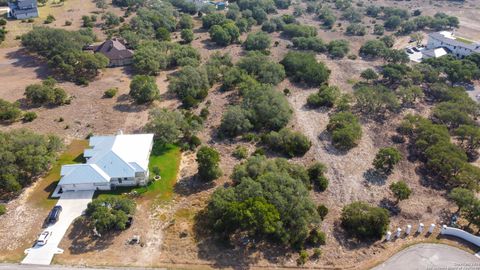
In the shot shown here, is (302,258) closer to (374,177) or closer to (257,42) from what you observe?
(374,177)

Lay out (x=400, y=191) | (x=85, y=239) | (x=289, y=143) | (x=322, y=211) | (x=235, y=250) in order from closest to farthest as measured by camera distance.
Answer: (x=235, y=250) < (x=85, y=239) < (x=322, y=211) < (x=400, y=191) < (x=289, y=143)

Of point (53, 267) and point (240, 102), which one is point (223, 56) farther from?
point (53, 267)

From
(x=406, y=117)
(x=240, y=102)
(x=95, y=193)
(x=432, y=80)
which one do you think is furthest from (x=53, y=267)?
(x=432, y=80)

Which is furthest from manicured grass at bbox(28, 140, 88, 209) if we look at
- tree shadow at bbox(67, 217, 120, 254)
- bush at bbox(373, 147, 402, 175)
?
bush at bbox(373, 147, 402, 175)

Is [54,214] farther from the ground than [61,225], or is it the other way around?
[54,214]

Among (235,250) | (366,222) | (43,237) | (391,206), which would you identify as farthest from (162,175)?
(391,206)

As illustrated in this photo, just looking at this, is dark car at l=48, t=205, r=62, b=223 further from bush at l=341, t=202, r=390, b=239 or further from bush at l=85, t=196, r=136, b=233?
bush at l=341, t=202, r=390, b=239
